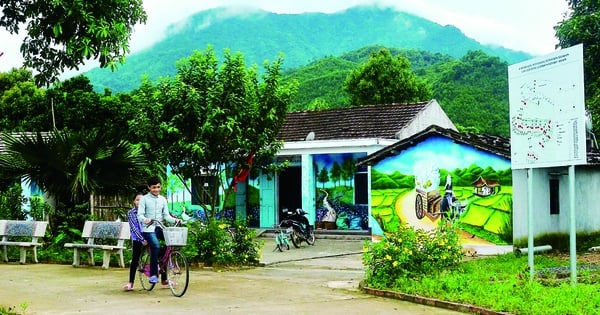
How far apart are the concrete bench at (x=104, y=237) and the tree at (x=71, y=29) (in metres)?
5.79

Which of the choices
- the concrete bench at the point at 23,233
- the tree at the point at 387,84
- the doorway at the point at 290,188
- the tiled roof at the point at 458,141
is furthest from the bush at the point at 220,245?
the tree at the point at 387,84

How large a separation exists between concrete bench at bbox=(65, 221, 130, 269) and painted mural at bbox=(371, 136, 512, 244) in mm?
7860

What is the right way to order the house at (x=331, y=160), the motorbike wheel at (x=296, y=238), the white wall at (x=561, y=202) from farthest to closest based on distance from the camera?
1. the house at (x=331, y=160)
2. the motorbike wheel at (x=296, y=238)
3. the white wall at (x=561, y=202)

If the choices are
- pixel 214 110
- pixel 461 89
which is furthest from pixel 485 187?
pixel 461 89

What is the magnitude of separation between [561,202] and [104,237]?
11318mm

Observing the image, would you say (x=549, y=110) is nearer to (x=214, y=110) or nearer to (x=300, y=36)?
(x=214, y=110)

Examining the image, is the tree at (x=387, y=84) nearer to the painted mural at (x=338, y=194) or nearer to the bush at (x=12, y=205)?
the painted mural at (x=338, y=194)

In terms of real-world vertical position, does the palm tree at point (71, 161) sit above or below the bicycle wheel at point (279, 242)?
above

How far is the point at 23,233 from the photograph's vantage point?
647 inches

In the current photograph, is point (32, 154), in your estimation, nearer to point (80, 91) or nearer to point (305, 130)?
point (305, 130)

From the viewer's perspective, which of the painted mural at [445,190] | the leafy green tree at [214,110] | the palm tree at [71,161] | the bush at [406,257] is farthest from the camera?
the painted mural at [445,190]

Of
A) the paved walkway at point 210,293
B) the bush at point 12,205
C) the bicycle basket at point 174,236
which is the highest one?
the bush at point 12,205

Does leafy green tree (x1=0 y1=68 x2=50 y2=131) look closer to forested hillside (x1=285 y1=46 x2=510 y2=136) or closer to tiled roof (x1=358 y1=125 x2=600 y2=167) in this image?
forested hillside (x1=285 y1=46 x2=510 y2=136)

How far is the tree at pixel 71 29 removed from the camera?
847 cm
